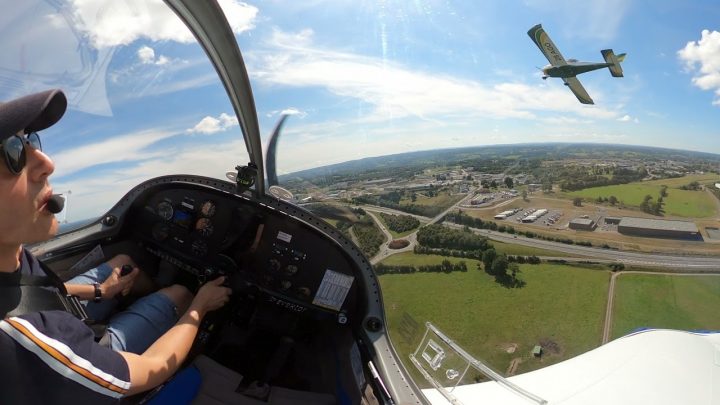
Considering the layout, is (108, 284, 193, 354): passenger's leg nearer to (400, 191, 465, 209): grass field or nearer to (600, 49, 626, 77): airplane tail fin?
(600, 49, 626, 77): airplane tail fin

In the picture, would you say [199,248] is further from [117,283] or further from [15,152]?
[15,152]

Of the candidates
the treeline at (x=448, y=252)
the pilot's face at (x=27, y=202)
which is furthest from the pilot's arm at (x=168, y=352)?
the treeline at (x=448, y=252)

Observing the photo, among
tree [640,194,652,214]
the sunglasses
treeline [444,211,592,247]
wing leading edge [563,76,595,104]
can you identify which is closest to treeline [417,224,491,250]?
treeline [444,211,592,247]

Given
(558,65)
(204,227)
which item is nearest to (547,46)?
(558,65)

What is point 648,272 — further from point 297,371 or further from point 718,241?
point 297,371

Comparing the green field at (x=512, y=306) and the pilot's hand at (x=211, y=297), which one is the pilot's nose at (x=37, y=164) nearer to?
the pilot's hand at (x=211, y=297)

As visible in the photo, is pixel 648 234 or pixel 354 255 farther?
pixel 648 234

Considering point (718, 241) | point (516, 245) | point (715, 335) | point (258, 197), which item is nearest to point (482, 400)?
point (258, 197)

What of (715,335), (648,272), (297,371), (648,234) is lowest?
(648,272)
